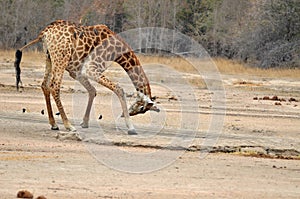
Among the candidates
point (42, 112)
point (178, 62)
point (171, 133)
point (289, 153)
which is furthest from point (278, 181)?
point (178, 62)

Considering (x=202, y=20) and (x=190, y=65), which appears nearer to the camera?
(x=190, y=65)

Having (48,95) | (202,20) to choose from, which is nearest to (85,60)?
(48,95)

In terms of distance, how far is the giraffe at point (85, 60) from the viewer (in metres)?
14.9

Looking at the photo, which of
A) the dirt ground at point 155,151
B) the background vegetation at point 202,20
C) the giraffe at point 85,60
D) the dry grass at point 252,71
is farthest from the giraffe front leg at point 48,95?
the background vegetation at point 202,20

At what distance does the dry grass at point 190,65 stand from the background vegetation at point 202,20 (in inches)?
43.2

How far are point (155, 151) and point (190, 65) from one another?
74.4 ft

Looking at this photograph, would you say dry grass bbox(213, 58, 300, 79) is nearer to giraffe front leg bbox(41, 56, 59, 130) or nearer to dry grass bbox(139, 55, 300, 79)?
dry grass bbox(139, 55, 300, 79)

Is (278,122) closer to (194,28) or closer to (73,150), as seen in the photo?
(73,150)

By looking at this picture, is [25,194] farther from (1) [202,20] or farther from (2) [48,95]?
(1) [202,20]

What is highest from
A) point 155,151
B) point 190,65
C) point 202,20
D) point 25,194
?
point 25,194

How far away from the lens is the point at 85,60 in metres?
15.2

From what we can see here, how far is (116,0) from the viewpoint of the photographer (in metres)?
52.2

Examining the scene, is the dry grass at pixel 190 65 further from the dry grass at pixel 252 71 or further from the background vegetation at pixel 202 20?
the background vegetation at pixel 202 20

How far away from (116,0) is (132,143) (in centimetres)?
3916
